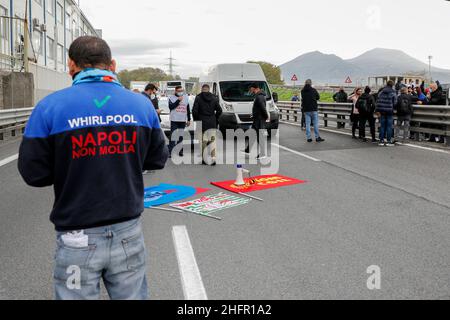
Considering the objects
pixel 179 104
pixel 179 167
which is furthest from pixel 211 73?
pixel 179 167

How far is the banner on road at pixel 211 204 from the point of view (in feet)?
22.3

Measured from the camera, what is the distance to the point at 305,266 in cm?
446

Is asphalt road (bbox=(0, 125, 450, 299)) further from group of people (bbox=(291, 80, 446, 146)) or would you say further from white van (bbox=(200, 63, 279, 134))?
white van (bbox=(200, 63, 279, 134))

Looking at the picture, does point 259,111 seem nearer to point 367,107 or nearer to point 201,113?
point 201,113

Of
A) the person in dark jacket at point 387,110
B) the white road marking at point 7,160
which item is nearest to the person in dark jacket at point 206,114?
the white road marking at point 7,160

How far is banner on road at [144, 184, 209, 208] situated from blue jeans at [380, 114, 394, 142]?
8.18m

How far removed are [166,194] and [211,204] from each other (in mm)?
1024

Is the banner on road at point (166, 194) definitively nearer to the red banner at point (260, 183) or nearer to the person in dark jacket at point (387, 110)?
the red banner at point (260, 183)

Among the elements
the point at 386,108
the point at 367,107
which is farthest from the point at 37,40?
the point at 386,108

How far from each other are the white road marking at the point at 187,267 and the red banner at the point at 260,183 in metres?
2.68

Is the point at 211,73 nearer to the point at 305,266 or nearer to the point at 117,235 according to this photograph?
the point at 305,266

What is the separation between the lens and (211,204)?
7.17 metres

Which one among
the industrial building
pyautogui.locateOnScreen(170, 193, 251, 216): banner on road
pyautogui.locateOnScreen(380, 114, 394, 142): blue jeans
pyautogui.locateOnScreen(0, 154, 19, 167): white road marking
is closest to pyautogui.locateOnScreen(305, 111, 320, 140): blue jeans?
pyautogui.locateOnScreen(380, 114, 394, 142): blue jeans
